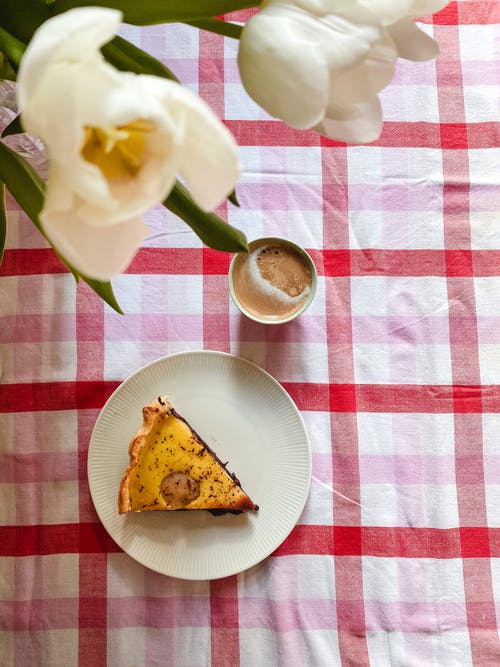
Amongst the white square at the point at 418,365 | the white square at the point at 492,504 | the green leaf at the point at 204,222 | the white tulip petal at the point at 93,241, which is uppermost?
the white tulip petal at the point at 93,241

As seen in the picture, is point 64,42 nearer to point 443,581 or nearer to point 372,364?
point 372,364

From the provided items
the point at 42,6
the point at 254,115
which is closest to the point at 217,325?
the point at 254,115

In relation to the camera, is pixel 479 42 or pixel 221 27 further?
pixel 479 42

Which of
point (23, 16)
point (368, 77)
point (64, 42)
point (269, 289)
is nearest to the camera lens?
point (64, 42)

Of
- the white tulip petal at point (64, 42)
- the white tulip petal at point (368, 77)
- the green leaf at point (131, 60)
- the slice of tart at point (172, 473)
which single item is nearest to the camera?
the white tulip petal at point (64, 42)

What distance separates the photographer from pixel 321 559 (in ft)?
3.75

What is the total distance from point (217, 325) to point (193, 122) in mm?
747

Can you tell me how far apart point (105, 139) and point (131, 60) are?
0.63ft

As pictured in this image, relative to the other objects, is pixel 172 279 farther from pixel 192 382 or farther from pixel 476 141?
pixel 476 141

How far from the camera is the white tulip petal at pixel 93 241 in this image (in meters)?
0.42

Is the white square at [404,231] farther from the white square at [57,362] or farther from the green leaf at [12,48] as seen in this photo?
the green leaf at [12,48]

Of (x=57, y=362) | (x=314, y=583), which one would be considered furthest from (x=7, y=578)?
(x=314, y=583)

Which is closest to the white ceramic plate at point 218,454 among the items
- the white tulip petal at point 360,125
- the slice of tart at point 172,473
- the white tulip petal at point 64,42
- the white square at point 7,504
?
the slice of tart at point 172,473

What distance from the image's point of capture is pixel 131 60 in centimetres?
61
